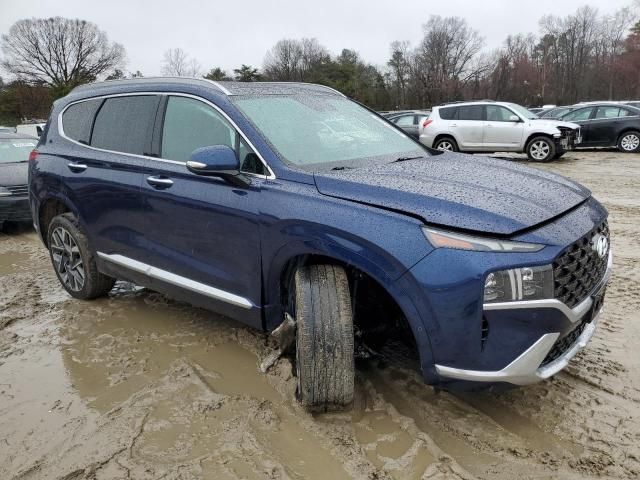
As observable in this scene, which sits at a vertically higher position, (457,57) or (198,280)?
(457,57)

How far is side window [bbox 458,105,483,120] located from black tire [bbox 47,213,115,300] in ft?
38.7

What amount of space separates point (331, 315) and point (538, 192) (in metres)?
1.24

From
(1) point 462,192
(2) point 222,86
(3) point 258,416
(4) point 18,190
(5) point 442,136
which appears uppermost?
(2) point 222,86

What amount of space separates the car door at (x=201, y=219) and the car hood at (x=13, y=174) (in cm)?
516

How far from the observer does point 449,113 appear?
47.4ft

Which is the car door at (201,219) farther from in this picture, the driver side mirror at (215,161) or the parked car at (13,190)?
the parked car at (13,190)

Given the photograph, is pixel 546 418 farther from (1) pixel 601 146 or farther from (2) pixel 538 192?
(1) pixel 601 146

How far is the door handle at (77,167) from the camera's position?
157 inches

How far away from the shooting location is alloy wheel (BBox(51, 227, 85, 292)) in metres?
4.39

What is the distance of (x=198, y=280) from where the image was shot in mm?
3283

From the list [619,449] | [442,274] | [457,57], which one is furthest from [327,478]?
[457,57]

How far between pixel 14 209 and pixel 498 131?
11.2 metres

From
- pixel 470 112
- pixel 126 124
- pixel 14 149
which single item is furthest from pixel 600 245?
pixel 470 112

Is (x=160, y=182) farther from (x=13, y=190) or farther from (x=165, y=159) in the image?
(x=13, y=190)
